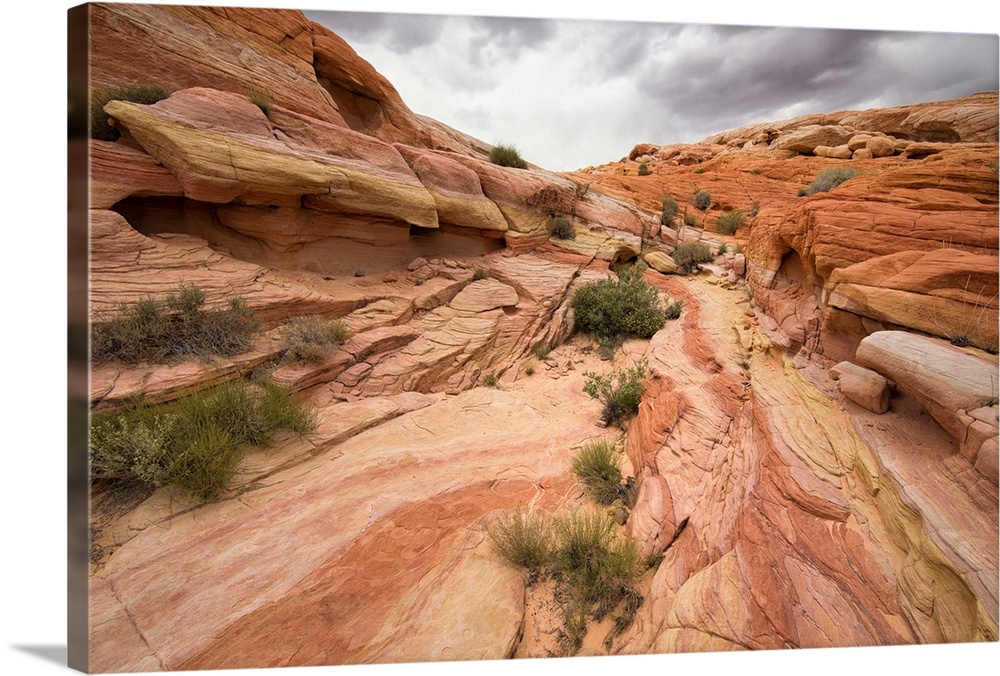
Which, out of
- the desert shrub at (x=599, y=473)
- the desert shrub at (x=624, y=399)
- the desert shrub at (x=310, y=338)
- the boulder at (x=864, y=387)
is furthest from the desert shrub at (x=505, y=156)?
the boulder at (x=864, y=387)

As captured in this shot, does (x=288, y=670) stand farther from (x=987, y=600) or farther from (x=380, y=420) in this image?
(x=987, y=600)

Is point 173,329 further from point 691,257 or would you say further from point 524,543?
point 691,257

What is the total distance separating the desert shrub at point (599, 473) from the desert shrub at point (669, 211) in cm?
1091

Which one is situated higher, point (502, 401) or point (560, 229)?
point (560, 229)

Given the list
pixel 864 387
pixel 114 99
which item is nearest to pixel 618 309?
pixel 864 387

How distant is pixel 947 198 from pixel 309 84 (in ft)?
35.3

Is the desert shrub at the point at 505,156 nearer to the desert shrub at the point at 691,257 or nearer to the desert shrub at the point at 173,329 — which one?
the desert shrub at the point at 691,257

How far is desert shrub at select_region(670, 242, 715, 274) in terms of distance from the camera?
9812 millimetres

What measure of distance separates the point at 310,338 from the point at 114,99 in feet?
14.3

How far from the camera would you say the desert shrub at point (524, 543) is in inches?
119

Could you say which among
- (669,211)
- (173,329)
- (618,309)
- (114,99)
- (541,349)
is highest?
(669,211)

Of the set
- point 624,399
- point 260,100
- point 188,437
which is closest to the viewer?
point 188,437

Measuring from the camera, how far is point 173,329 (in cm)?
467

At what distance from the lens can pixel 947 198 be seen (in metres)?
3.45
